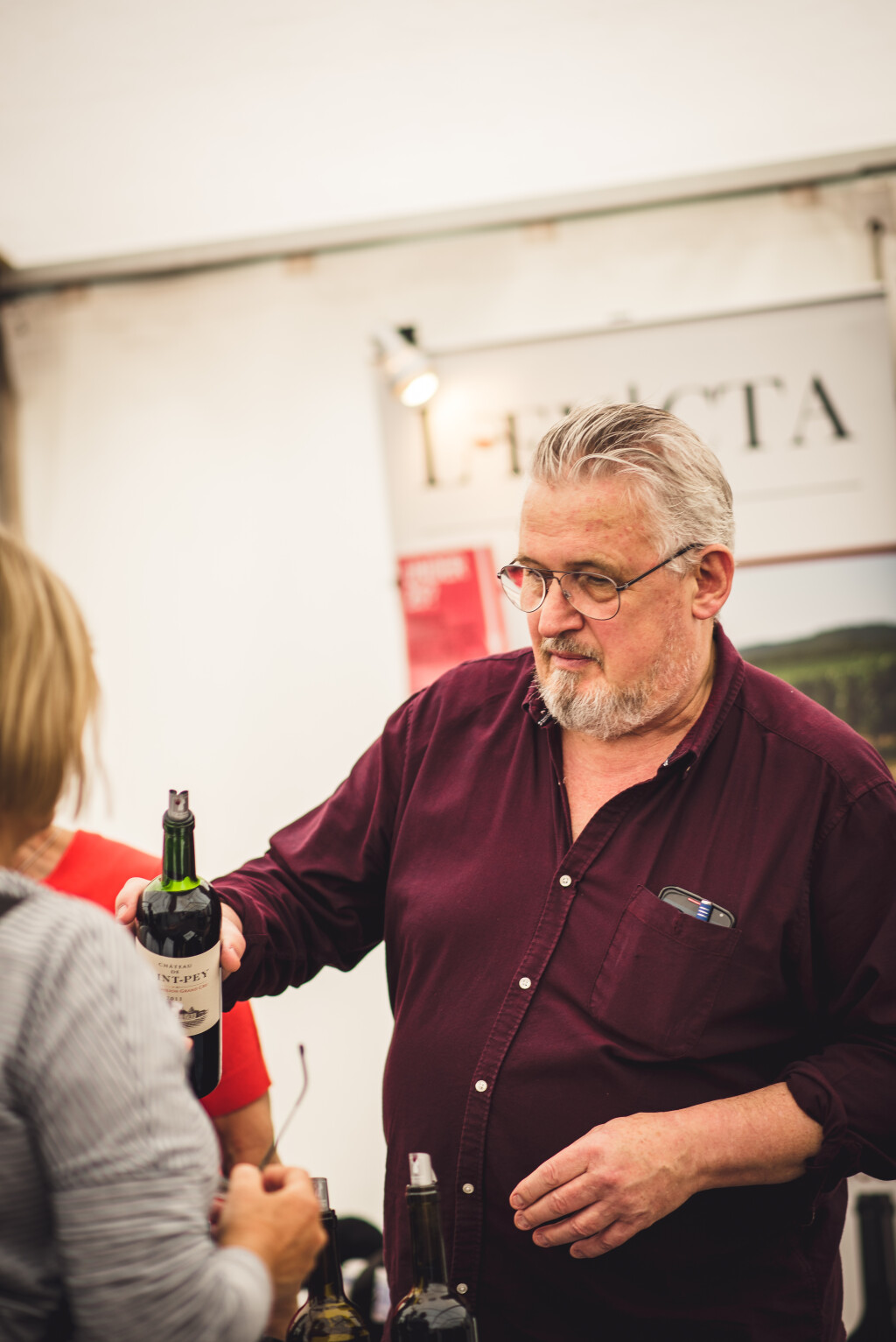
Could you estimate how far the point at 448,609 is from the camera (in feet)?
10.2

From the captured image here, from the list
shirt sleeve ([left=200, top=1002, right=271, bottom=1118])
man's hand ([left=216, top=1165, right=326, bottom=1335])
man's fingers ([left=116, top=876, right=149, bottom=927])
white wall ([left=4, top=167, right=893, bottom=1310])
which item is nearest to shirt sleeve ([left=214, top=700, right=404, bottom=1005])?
shirt sleeve ([left=200, top=1002, right=271, bottom=1118])

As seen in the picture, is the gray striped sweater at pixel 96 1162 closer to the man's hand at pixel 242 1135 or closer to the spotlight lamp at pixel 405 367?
the man's hand at pixel 242 1135

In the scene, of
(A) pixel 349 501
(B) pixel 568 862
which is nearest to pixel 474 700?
(B) pixel 568 862

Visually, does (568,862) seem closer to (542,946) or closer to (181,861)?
(542,946)

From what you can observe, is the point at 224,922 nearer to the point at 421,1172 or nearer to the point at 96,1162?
the point at 421,1172

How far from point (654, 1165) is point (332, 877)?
0.67 meters

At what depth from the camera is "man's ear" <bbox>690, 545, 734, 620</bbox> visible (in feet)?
5.45

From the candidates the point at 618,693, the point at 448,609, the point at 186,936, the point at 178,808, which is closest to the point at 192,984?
the point at 186,936

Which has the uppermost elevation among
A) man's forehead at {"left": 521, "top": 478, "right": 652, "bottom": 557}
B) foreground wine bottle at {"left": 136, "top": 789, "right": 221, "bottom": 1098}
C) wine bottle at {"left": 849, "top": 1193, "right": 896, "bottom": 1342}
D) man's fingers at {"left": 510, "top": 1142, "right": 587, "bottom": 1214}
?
man's forehead at {"left": 521, "top": 478, "right": 652, "bottom": 557}

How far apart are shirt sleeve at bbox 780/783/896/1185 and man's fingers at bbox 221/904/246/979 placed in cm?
74

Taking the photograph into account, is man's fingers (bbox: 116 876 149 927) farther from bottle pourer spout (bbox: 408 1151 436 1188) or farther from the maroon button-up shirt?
bottle pourer spout (bbox: 408 1151 436 1188)

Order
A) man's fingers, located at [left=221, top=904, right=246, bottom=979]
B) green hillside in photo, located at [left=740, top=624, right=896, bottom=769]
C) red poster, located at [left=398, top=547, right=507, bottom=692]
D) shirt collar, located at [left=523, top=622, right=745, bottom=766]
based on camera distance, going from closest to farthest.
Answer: man's fingers, located at [left=221, top=904, right=246, bottom=979] < shirt collar, located at [left=523, top=622, right=745, bottom=766] < green hillside in photo, located at [left=740, top=624, right=896, bottom=769] < red poster, located at [left=398, top=547, right=507, bottom=692]

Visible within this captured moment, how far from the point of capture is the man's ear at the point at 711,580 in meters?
1.66

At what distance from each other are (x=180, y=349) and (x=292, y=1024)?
2036mm
